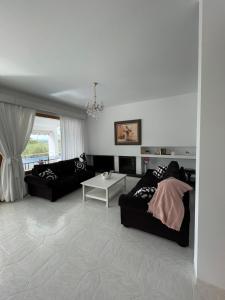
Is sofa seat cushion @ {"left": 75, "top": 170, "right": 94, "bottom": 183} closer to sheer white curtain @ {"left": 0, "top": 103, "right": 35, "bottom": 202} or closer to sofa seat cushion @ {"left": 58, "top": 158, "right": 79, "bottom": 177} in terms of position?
sofa seat cushion @ {"left": 58, "top": 158, "right": 79, "bottom": 177}

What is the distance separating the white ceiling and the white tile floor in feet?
8.71

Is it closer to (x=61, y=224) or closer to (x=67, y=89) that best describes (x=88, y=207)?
(x=61, y=224)

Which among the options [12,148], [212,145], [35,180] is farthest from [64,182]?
[212,145]

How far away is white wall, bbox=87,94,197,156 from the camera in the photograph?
4273 mm

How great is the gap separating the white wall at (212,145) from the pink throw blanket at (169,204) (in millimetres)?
413

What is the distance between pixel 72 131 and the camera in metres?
5.34

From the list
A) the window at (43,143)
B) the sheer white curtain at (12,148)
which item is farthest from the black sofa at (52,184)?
the window at (43,143)

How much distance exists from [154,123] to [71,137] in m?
3.03

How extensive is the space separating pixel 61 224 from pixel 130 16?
9.75 ft

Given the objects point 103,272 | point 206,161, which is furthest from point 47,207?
point 206,161

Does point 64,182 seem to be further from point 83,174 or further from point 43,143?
point 43,143

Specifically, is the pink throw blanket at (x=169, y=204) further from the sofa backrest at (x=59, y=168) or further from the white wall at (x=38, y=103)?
the white wall at (x=38, y=103)

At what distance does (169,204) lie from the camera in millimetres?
1851

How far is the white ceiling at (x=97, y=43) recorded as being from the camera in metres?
1.35
